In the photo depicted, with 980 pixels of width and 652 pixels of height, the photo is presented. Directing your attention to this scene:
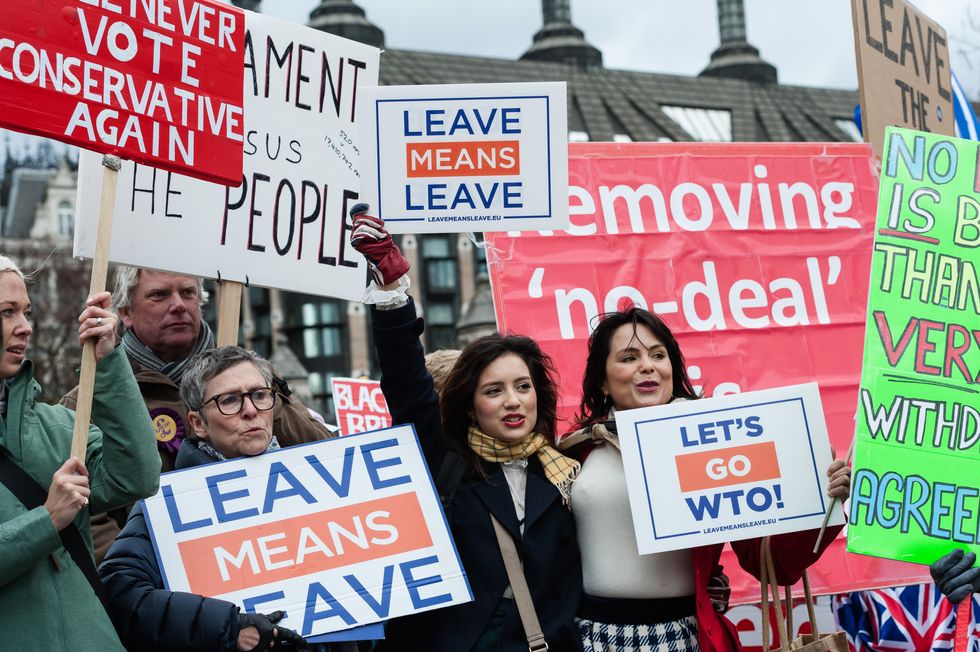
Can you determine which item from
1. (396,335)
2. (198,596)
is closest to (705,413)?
(396,335)

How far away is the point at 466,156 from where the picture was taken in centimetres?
458

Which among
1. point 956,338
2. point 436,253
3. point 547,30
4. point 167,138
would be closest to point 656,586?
point 956,338

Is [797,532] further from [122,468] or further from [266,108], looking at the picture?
[266,108]

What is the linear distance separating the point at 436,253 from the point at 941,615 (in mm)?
44200

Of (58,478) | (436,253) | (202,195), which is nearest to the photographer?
(58,478)

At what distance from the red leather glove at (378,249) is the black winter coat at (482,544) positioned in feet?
0.33

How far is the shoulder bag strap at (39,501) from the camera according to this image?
3094 mm

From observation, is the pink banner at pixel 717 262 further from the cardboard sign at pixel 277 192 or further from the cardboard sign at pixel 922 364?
the cardboard sign at pixel 922 364

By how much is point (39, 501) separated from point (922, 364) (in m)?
2.33

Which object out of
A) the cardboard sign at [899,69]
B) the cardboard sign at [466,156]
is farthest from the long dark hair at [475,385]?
the cardboard sign at [899,69]

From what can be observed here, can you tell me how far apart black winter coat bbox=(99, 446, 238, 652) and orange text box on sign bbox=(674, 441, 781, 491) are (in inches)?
52.6

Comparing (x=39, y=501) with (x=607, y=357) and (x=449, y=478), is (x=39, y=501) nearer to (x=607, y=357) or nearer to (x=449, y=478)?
(x=449, y=478)

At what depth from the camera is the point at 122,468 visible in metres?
3.22

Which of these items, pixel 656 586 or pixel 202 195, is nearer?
pixel 656 586
